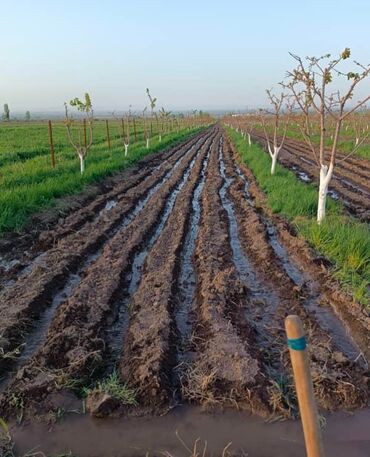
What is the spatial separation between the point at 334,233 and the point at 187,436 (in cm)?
469

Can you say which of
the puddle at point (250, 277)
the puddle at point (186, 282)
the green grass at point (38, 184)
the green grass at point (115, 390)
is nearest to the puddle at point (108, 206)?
the green grass at point (38, 184)

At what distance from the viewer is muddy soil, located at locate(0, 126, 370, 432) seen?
3616 millimetres

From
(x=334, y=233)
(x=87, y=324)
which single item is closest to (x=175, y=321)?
(x=87, y=324)

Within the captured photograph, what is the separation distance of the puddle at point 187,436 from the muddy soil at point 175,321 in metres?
0.11

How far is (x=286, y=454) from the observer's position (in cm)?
305

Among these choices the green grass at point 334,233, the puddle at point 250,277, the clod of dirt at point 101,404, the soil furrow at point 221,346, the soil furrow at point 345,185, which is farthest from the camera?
the soil furrow at point 345,185

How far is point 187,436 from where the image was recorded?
321cm

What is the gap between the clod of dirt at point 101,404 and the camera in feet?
11.2

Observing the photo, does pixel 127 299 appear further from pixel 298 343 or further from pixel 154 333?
pixel 298 343

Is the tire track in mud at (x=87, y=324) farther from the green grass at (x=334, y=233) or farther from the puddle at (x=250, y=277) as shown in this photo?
the green grass at (x=334, y=233)

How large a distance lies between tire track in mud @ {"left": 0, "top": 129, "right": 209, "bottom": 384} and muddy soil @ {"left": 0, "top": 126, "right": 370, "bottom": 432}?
0.02 meters

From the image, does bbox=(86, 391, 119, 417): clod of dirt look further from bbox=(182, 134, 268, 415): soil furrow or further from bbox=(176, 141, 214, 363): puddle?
bbox=(176, 141, 214, 363): puddle

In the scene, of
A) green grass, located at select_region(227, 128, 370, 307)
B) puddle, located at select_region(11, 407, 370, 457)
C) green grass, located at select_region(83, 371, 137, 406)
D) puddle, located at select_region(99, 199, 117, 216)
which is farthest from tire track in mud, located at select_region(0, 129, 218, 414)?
green grass, located at select_region(227, 128, 370, 307)

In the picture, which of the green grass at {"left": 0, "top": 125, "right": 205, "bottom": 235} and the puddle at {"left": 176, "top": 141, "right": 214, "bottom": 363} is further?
the green grass at {"left": 0, "top": 125, "right": 205, "bottom": 235}
